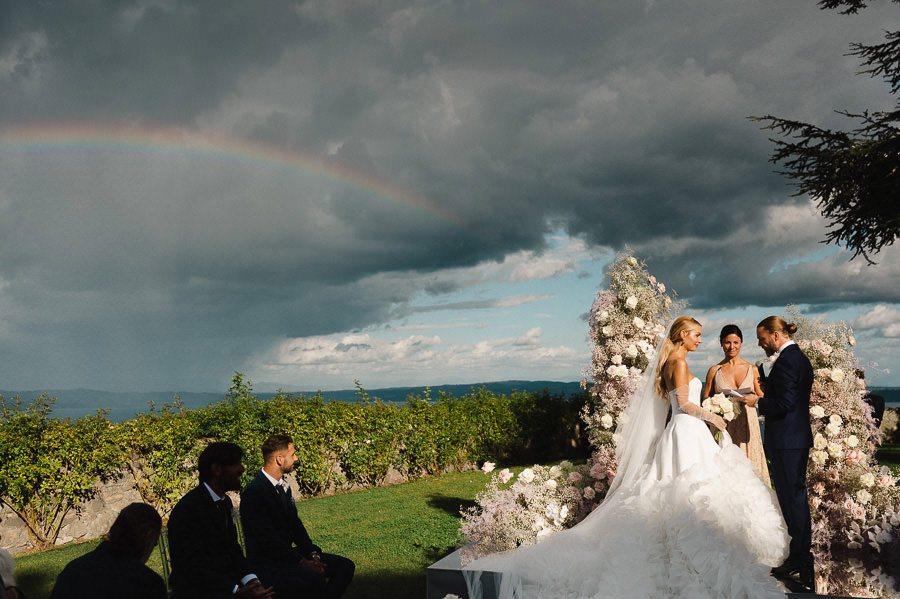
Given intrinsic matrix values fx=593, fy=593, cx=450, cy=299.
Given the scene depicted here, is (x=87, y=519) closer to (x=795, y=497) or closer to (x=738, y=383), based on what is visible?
(x=738, y=383)

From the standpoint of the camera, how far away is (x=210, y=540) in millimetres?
4238

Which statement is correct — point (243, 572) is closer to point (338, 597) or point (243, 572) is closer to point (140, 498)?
point (338, 597)

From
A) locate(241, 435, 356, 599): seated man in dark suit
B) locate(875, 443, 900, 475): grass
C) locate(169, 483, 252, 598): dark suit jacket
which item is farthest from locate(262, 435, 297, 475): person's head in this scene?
locate(875, 443, 900, 475): grass

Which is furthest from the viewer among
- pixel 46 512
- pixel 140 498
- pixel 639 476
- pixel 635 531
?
pixel 140 498

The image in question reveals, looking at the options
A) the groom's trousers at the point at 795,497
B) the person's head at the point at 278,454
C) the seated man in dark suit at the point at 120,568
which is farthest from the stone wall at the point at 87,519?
the groom's trousers at the point at 795,497

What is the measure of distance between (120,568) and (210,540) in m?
0.95

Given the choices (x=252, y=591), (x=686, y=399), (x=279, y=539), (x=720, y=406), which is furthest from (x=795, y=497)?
(x=252, y=591)

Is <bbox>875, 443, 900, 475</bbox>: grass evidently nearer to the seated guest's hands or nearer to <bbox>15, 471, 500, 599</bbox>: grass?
<bbox>15, 471, 500, 599</bbox>: grass

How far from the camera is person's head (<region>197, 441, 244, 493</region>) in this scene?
4328 millimetres

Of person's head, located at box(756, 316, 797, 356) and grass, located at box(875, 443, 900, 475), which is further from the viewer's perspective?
grass, located at box(875, 443, 900, 475)

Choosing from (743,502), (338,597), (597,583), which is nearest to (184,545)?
(338,597)

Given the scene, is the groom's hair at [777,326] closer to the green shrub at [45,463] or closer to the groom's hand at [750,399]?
the groom's hand at [750,399]

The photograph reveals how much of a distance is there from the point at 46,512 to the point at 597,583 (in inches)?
361

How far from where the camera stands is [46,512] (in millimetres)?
9594
